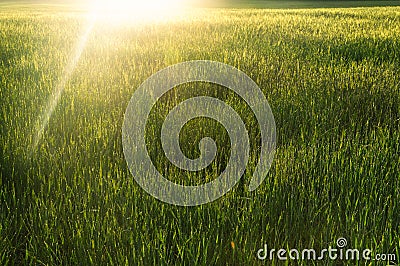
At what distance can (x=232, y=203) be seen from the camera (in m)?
1.69

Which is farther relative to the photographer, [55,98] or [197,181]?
[55,98]

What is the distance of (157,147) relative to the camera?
230cm

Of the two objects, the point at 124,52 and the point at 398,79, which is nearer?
the point at 398,79

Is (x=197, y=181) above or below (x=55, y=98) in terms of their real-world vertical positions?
below

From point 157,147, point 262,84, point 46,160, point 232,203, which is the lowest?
point 232,203

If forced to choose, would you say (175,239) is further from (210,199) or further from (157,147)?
(157,147)

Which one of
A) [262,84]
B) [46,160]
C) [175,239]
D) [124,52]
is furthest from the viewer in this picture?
[124,52]

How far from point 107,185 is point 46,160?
51cm

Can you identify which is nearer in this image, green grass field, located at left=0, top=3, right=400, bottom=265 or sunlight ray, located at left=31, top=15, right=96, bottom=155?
green grass field, located at left=0, top=3, right=400, bottom=265

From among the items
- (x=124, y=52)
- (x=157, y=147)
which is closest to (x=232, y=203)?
(x=157, y=147)

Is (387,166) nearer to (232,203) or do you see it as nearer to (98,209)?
(232,203)

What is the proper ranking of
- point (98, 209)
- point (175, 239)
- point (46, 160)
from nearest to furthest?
point (175, 239)
point (98, 209)
point (46, 160)

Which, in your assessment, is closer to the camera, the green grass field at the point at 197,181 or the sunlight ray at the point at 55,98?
the green grass field at the point at 197,181

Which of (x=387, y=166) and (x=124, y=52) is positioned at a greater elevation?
(x=124, y=52)
